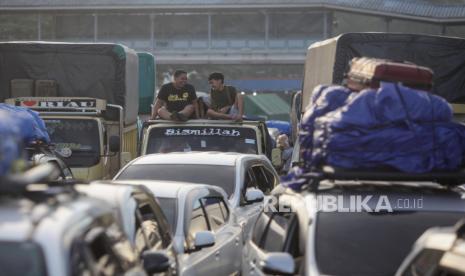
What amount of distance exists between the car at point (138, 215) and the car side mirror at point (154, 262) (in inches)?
1.4

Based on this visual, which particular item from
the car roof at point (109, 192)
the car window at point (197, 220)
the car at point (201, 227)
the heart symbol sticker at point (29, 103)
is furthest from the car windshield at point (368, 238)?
the heart symbol sticker at point (29, 103)

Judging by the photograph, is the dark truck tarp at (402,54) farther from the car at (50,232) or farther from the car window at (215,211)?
the car at (50,232)

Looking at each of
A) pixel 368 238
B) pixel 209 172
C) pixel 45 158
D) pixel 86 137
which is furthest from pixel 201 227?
pixel 86 137

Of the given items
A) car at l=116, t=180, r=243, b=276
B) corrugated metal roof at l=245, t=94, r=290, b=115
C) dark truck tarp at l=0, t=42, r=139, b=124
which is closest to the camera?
car at l=116, t=180, r=243, b=276

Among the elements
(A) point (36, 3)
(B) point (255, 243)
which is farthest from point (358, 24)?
(B) point (255, 243)

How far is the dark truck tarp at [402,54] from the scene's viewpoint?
55.3 feet

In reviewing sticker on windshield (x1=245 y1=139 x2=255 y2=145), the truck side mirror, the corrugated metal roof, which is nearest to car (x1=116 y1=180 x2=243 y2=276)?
sticker on windshield (x1=245 y1=139 x2=255 y2=145)

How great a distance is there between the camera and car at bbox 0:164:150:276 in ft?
14.8

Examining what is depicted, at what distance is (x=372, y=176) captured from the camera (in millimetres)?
7332

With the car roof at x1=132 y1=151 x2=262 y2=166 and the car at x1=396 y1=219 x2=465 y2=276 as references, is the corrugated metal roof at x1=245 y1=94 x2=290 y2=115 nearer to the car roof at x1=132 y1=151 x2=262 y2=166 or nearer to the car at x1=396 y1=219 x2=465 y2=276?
the car roof at x1=132 y1=151 x2=262 y2=166

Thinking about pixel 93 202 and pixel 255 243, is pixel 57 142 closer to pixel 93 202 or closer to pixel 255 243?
pixel 255 243

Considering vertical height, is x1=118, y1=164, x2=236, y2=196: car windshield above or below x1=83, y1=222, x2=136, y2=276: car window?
below

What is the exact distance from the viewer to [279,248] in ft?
24.7

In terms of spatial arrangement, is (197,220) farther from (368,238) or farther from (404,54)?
(404,54)
